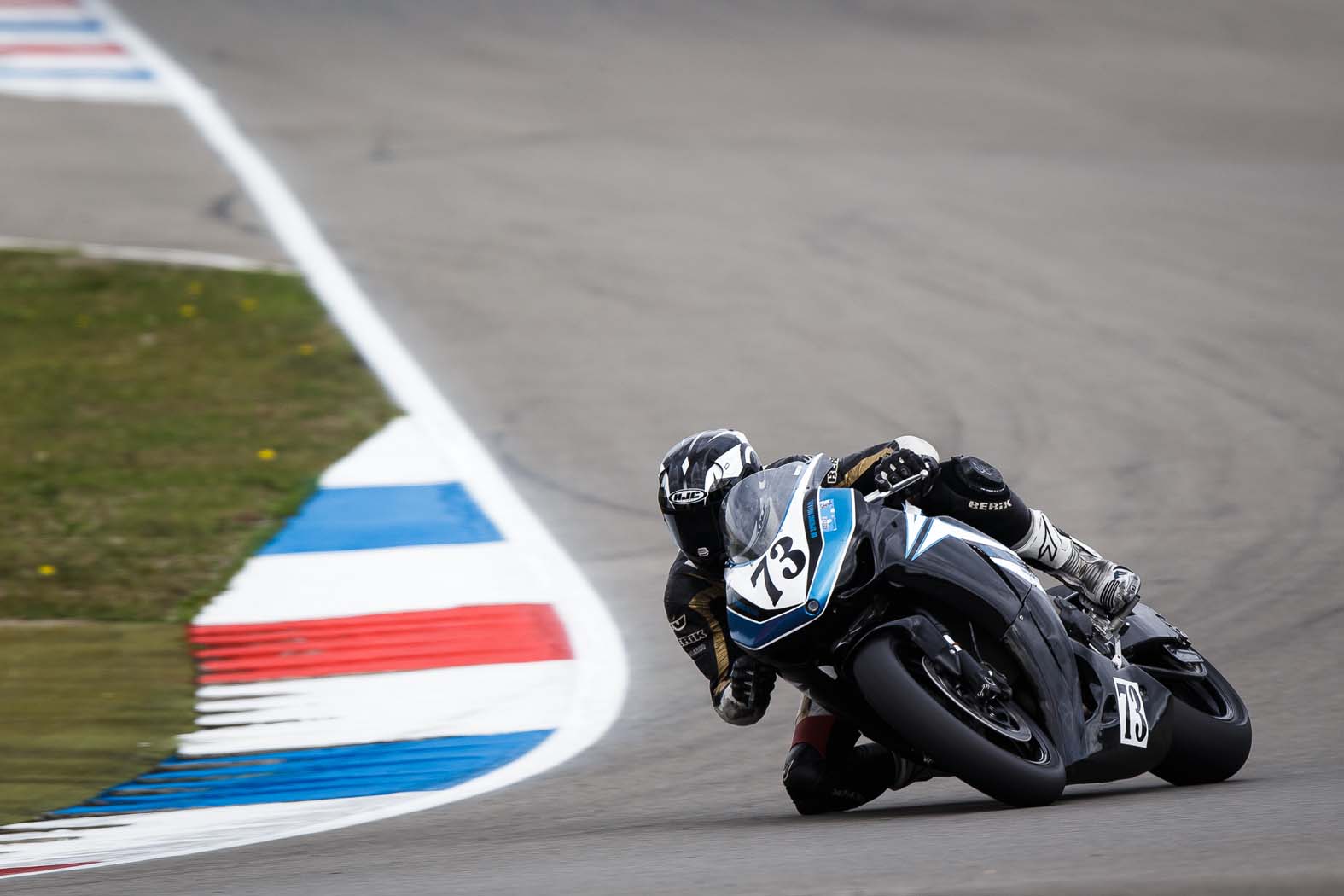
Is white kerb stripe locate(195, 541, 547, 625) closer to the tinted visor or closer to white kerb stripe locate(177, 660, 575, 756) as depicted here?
white kerb stripe locate(177, 660, 575, 756)

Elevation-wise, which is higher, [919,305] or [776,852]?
[776,852]

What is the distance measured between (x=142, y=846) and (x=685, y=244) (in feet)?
28.6

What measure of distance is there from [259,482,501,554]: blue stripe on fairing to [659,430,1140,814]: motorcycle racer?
11.8 feet

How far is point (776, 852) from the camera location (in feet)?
14.7

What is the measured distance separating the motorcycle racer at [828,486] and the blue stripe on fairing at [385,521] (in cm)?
360

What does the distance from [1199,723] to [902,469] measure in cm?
118

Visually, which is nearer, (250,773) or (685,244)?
(250,773)

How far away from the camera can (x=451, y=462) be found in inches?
384

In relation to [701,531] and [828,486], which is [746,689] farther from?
[828,486]

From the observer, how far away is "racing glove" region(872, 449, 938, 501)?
5.13m

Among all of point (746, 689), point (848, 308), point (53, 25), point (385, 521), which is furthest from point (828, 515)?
point (53, 25)

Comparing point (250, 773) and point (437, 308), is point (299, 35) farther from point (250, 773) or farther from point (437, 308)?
point (250, 773)

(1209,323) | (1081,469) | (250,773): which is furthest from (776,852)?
(1209,323)

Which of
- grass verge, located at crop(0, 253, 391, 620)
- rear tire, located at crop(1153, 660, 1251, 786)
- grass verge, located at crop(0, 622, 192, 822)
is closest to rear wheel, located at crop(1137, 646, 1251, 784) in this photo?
rear tire, located at crop(1153, 660, 1251, 786)
